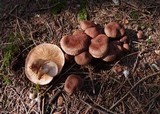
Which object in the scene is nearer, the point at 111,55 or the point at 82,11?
the point at 111,55

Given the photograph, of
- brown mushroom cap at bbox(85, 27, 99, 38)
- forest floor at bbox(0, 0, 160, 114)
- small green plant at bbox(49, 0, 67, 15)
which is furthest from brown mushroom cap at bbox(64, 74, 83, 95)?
small green plant at bbox(49, 0, 67, 15)

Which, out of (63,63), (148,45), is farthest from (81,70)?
(148,45)

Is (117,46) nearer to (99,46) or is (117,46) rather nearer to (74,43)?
(99,46)

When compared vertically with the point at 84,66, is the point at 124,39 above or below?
above

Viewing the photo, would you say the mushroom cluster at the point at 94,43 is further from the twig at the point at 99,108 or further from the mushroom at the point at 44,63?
the twig at the point at 99,108

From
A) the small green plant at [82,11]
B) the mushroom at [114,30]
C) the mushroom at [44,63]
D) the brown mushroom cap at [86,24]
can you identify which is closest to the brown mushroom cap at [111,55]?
the mushroom at [114,30]

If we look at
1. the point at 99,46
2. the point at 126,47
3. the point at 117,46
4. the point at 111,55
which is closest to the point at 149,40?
the point at 126,47

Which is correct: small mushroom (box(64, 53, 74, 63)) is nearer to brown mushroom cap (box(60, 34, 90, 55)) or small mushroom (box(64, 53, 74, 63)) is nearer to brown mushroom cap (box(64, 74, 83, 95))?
brown mushroom cap (box(60, 34, 90, 55))
